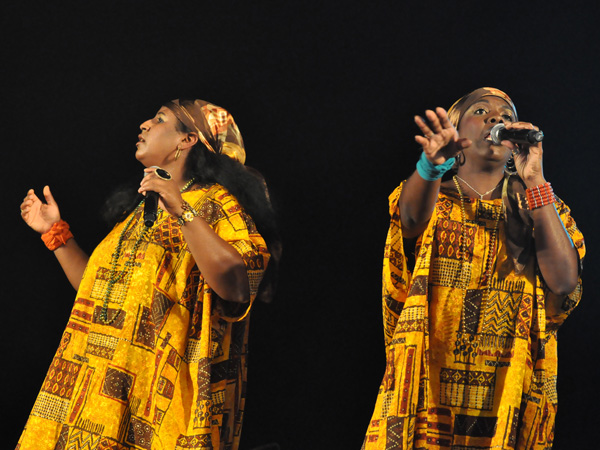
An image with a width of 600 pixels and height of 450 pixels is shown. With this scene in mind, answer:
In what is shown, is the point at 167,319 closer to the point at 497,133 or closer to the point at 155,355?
the point at 155,355

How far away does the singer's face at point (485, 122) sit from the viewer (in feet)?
7.46

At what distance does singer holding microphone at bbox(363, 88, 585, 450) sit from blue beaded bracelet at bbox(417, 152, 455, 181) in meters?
0.05

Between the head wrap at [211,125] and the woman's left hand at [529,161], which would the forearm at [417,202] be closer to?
the woman's left hand at [529,161]

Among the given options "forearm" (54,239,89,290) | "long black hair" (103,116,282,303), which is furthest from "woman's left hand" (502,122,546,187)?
"forearm" (54,239,89,290)

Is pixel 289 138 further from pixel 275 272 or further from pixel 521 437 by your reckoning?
pixel 521 437

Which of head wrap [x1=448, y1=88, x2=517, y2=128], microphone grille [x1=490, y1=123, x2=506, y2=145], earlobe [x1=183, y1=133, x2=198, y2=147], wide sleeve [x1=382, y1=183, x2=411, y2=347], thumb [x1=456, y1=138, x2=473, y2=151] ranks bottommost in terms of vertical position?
wide sleeve [x1=382, y1=183, x2=411, y2=347]

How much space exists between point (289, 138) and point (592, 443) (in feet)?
5.04

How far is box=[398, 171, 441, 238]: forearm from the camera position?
78.0 inches

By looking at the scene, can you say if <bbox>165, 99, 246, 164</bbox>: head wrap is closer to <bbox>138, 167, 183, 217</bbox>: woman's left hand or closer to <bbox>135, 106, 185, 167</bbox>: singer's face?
<bbox>135, 106, 185, 167</bbox>: singer's face

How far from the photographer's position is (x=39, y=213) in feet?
8.49

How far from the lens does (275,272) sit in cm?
245

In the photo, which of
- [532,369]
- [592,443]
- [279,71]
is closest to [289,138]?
[279,71]

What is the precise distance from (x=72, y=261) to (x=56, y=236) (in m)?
0.10

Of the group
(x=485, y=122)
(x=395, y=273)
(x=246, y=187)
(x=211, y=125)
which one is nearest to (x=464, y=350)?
(x=395, y=273)
